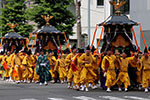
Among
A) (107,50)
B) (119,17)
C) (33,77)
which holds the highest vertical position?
(119,17)

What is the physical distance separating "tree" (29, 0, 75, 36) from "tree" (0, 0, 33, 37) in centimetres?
572

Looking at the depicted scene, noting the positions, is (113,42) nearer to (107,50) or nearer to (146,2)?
(107,50)

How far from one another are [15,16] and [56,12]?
7.48 metres

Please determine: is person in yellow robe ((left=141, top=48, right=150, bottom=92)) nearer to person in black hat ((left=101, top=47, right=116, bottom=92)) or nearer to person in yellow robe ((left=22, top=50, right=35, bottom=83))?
person in black hat ((left=101, top=47, right=116, bottom=92))

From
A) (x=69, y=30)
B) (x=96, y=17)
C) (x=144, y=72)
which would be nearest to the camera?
(x=144, y=72)

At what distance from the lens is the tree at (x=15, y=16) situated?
133ft

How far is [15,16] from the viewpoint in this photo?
134ft

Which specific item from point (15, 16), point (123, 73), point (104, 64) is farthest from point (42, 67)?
point (15, 16)

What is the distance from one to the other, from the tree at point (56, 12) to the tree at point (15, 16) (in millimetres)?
5720

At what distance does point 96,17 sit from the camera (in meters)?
44.6

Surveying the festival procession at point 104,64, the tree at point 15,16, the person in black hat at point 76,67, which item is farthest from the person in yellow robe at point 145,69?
the tree at point 15,16

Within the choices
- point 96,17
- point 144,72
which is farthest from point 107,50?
point 96,17

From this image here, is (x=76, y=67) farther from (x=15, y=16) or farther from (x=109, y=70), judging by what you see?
(x=15, y=16)

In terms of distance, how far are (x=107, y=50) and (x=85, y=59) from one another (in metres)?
1.62
